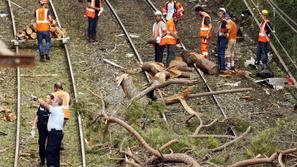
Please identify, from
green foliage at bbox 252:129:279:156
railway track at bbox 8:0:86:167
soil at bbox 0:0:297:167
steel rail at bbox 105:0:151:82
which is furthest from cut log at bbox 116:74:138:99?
green foliage at bbox 252:129:279:156

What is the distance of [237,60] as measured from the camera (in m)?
20.7

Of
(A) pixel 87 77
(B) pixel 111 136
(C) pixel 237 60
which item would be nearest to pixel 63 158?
(B) pixel 111 136

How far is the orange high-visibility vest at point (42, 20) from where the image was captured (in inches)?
763

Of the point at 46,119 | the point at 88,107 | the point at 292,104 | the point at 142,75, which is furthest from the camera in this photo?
the point at 142,75

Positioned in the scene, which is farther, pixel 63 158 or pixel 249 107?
pixel 249 107

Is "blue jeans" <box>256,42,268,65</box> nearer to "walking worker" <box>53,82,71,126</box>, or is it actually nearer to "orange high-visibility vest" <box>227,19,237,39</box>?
"orange high-visibility vest" <box>227,19,237,39</box>

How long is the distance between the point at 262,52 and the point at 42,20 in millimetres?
5815

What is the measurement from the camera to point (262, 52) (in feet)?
65.2

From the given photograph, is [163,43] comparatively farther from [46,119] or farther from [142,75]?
[46,119]

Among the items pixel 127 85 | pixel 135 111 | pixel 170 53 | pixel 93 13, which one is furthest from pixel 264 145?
pixel 93 13

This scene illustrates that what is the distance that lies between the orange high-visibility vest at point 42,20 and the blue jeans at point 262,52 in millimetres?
5545

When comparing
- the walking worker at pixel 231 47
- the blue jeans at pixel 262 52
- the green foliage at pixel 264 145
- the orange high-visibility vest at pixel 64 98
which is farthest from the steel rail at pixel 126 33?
the green foliage at pixel 264 145

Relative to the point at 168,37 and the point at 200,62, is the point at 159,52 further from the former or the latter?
the point at 200,62

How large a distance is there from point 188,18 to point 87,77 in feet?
20.3
